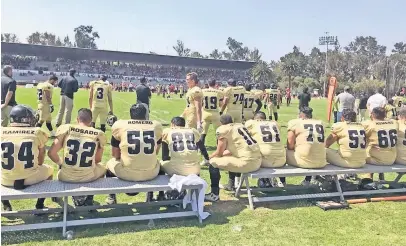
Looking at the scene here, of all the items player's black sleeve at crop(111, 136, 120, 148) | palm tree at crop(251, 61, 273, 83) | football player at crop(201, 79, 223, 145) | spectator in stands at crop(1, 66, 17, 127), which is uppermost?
palm tree at crop(251, 61, 273, 83)

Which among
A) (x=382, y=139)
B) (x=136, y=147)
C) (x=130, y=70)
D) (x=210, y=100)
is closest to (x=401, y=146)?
(x=382, y=139)

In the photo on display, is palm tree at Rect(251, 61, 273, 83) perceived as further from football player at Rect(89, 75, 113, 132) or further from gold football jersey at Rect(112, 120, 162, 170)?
gold football jersey at Rect(112, 120, 162, 170)

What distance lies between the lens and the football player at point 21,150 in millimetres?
4973

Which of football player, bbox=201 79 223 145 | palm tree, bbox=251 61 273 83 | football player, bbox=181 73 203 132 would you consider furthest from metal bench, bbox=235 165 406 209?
palm tree, bbox=251 61 273 83

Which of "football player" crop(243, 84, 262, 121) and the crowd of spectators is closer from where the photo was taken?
"football player" crop(243, 84, 262, 121)

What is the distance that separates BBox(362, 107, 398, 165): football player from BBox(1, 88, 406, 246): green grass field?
3.24 feet

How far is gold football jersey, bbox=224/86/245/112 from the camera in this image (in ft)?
36.2

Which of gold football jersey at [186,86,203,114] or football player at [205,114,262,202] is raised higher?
gold football jersey at [186,86,203,114]

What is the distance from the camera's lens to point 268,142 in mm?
6785

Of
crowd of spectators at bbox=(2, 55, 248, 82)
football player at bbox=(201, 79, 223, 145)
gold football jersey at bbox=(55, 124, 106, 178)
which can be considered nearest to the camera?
gold football jersey at bbox=(55, 124, 106, 178)

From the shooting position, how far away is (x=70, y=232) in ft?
16.6

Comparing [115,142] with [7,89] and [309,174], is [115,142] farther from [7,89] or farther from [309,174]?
[7,89]

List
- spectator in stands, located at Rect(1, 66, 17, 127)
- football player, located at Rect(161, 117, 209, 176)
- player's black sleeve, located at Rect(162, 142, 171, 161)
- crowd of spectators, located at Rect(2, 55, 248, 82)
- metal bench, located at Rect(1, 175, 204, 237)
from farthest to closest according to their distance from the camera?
crowd of spectators, located at Rect(2, 55, 248, 82), spectator in stands, located at Rect(1, 66, 17, 127), player's black sleeve, located at Rect(162, 142, 171, 161), football player, located at Rect(161, 117, 209, 176), metal bench, located at Rect(1, 175, 204, 237)

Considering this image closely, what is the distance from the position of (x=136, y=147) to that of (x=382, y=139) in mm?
4237
